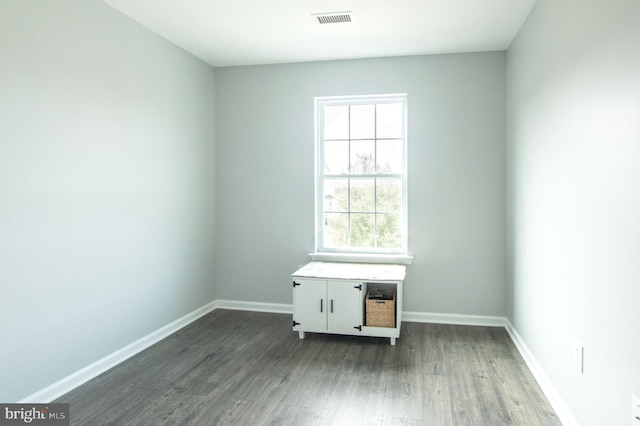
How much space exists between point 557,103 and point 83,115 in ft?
9.88

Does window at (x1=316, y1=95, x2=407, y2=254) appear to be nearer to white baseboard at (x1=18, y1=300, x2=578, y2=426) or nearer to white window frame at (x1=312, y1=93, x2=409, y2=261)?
white window frame at (x1=312, y1=93, x2=409, y2=261)

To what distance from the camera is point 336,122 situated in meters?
4.50

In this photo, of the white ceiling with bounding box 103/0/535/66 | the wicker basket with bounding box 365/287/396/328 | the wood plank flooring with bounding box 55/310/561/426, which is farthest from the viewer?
the wicker basket with bounding box 365/287/396/328

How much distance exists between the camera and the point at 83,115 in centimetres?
290

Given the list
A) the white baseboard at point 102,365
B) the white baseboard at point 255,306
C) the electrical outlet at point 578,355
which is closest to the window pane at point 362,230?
the white baseboard at point 255,306

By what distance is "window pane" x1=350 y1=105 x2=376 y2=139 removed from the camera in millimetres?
4406

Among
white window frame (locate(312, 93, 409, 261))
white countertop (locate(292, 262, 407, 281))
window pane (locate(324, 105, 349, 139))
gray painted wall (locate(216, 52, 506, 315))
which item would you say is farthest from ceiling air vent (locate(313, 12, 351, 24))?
white countertop (locate(292, 262, 407, 281))

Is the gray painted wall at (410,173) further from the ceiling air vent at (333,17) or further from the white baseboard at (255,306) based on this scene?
the ceiling air vent at (333,17)

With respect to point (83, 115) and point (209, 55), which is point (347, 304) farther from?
point (209, 55)

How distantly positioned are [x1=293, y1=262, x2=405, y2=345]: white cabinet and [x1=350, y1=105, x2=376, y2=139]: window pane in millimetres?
1480

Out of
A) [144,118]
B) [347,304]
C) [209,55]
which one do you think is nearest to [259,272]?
[347,304]

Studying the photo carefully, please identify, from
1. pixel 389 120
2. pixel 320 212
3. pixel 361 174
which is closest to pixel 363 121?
pixel 389 120

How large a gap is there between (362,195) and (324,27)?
5.47 feet

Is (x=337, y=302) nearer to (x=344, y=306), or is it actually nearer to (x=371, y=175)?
(x=344, y=306)
